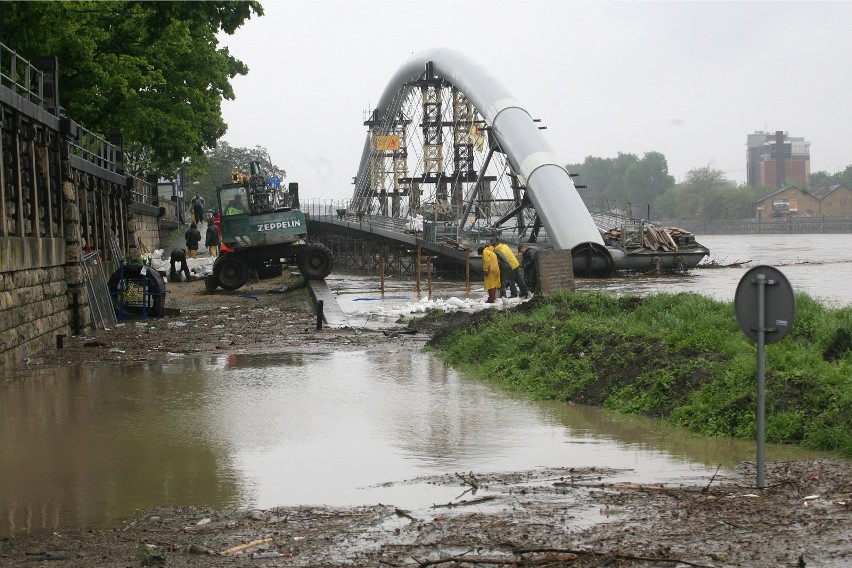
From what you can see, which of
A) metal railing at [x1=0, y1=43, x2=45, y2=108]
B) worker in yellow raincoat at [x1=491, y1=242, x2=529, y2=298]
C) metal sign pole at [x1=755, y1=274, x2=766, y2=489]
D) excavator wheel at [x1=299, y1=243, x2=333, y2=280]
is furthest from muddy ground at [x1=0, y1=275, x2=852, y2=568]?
excavator wheel at [x1=299, y1=243, x2=333, y2=280]

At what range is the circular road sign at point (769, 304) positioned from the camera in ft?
24.9

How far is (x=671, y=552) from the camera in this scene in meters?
6.04

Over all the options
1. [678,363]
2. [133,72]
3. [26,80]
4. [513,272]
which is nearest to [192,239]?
[133,72]

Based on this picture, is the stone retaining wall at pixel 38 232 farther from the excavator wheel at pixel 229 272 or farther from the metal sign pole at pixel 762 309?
the metal sign pole at pixel 762 309

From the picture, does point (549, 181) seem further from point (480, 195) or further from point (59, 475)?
point (59, 475)

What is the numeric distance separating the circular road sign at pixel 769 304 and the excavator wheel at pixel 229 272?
29.4 m

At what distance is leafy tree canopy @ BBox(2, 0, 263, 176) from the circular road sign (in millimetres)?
23256

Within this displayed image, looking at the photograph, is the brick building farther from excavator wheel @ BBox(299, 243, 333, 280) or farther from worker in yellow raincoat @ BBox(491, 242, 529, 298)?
worker in yellow raincoat @ BBox(491, 242, 529, 298)

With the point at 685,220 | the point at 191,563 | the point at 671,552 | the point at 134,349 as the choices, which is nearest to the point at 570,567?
the point at 671,552

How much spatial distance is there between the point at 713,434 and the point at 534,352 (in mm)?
5015

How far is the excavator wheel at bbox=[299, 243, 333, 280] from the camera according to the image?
118 ft

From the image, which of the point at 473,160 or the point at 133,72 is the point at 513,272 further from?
the point at 473,160

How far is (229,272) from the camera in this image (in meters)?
36.1

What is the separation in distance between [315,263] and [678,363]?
80.1ft
